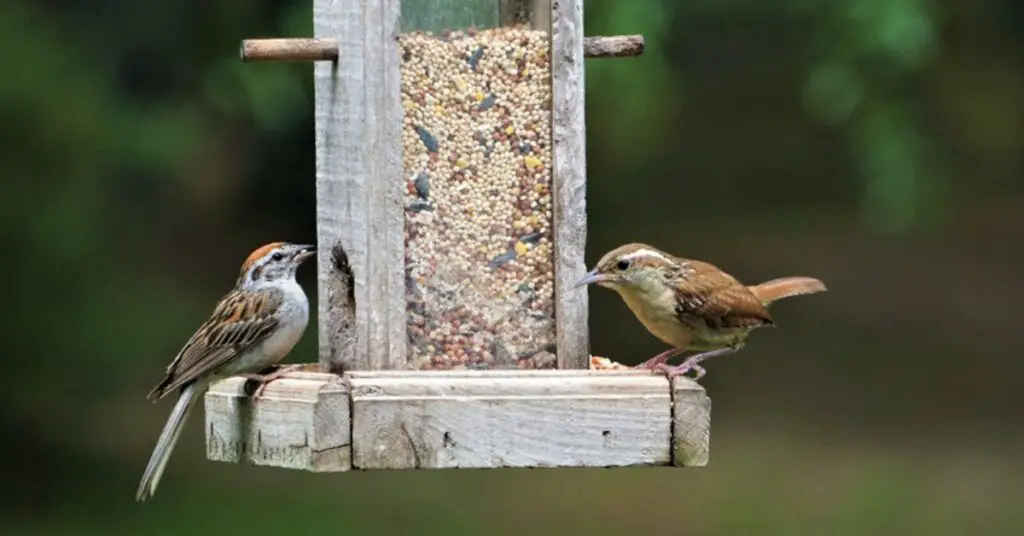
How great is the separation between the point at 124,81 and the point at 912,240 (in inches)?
332

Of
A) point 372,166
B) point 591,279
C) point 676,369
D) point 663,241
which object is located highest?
point 372,166

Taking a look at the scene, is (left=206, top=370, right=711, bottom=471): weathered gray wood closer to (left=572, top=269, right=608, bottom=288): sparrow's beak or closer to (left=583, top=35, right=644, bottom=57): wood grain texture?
(left=572, top=269, right=608, bottom=288): sparrow's beak

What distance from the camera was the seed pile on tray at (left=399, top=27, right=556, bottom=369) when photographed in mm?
5445

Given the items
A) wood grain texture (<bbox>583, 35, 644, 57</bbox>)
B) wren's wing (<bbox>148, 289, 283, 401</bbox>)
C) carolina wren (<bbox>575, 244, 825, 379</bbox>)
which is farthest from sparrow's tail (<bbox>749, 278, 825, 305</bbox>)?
wren's wing (<bbox>148, 289, 283, 401</bbox>)

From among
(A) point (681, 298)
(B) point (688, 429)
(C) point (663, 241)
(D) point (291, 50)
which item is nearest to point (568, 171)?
(A) point (681, 298)

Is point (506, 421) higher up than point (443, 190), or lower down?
lower down

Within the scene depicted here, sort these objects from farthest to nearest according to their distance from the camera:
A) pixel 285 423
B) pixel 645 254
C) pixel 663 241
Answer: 1. pixel 663 241
2. pixel 645 254
3. pixel 285 423

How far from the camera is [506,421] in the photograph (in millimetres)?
4836

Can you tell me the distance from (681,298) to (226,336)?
1334 millimetres

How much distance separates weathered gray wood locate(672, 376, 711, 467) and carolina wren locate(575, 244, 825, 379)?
794 millimetres

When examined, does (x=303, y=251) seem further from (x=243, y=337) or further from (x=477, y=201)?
(x=477, y=201)

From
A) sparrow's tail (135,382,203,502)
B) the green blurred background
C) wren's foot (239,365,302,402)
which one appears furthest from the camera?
the green blurred background

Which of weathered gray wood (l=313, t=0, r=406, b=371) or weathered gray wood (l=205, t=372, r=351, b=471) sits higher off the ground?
weathered gray wood (l=313, t=0, r=406, b=371)

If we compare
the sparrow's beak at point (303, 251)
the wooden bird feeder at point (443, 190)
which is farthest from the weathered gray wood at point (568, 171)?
the sparrow's beak at point (303, 251)
